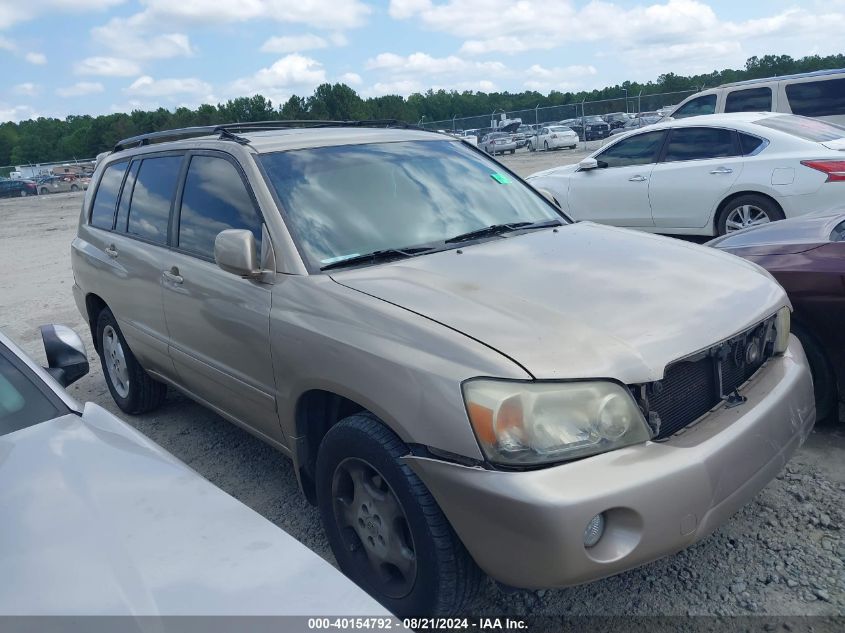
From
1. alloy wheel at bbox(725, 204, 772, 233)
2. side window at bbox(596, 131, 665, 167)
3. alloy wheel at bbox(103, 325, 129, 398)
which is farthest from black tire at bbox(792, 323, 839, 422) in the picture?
side window at bbox(596, 131, 665, 167)

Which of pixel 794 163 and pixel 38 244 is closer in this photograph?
pixel 794 163

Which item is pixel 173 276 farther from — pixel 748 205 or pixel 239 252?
pixel 748 205

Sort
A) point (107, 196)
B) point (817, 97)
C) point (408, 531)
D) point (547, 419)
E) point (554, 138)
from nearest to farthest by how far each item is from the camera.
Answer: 1. point (547, 419)
2. point (408, 531)
3. point (107, 196)
4. point (817, 97)
5. point (554, 138)

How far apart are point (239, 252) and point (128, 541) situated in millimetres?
1489

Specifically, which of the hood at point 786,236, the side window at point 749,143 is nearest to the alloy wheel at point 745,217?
the side window at point 749,143

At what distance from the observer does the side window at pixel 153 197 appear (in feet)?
13.3

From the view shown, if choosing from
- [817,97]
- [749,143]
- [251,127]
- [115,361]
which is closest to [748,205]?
[749,143]

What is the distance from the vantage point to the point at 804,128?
7.84 metres

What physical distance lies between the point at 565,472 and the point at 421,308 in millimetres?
771

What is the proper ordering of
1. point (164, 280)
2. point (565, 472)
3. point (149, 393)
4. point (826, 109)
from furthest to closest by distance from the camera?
point (826, 109) → point (149, 393) → point (164, 280) → point (565, 472)

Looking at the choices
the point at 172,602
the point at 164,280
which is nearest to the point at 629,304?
the point at 172,602

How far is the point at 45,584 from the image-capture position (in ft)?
5.02

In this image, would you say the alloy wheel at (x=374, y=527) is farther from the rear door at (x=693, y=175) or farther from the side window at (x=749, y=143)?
the side window at (x=749, y=143)

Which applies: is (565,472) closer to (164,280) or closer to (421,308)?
(421,308)
